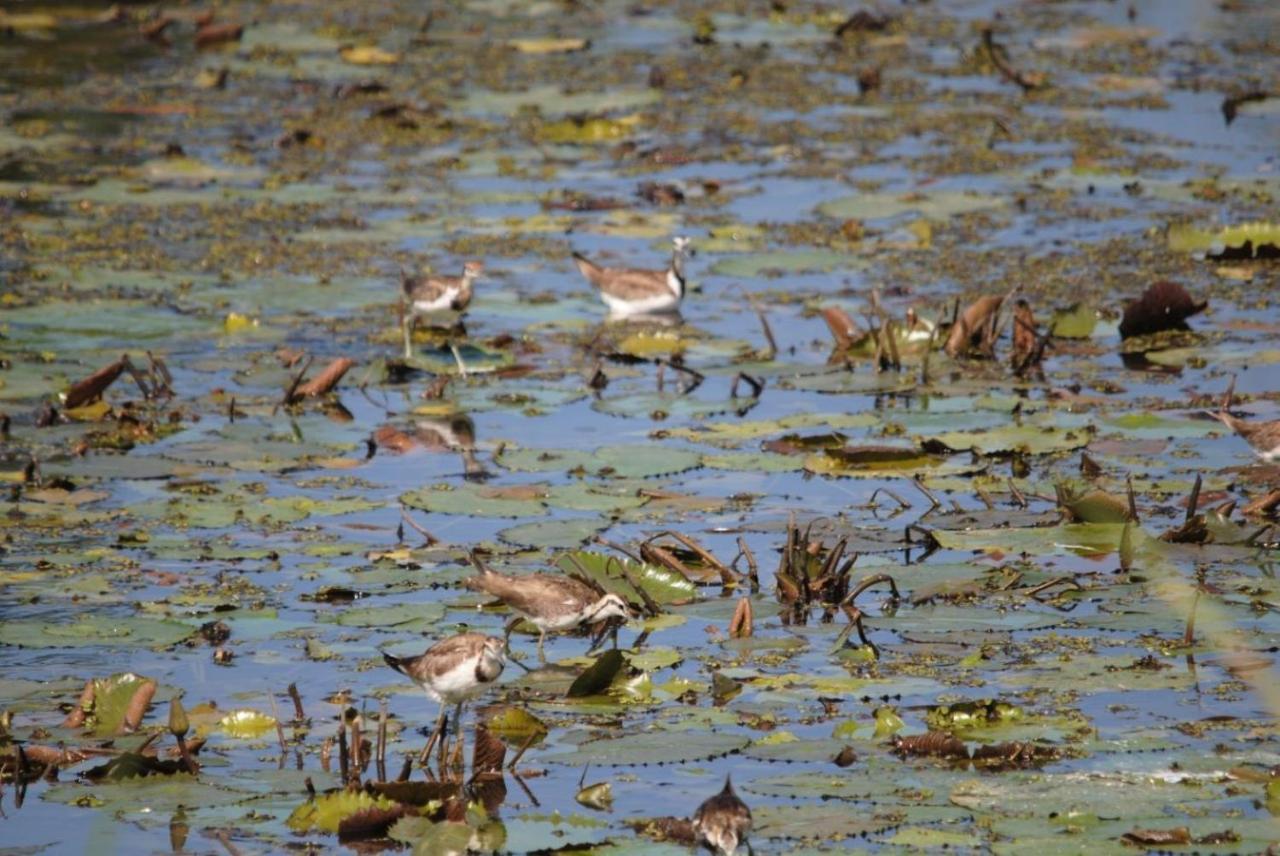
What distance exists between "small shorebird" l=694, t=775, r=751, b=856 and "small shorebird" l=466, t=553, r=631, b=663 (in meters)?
1.55

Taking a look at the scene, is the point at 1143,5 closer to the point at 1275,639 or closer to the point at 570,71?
the point at 570,71

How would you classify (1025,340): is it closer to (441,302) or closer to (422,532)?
(441,302)

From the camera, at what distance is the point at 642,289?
32.7ft

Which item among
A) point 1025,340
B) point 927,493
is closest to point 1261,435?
point 927,493

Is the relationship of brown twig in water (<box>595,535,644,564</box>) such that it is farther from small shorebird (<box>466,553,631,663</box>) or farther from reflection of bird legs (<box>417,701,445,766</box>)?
reflection of bird legs (<box>417,701,445,766</box>)

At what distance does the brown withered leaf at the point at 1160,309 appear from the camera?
30.2ft

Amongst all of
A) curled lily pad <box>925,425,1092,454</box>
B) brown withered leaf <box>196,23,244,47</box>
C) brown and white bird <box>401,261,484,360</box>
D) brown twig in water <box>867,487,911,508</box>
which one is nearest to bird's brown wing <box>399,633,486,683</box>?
brown twig in water <box>867,487,911,508</box>

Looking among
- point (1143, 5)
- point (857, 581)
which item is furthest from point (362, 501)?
point (1143, 5)

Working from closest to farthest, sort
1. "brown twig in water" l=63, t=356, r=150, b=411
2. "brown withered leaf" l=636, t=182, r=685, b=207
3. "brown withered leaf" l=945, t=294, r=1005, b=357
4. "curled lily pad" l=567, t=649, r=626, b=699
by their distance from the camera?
"curled lily pad" l=567, t=649, r=626, b=699 → "brown twig in water" l=63, t=356, r=150, b=411 → "brown withered leaf" l=945, t=294, r=1005, b=357 → "brown withered leaf" l=636, t=182, r=685, b=207

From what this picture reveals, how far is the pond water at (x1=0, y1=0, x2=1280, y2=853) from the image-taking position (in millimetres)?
4988

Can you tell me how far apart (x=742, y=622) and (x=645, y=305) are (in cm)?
417

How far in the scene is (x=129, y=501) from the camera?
296 inches

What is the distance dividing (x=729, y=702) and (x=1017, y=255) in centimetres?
600

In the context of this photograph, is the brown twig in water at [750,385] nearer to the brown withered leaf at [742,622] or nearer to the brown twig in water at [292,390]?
the brown twig in water at [292,390]
